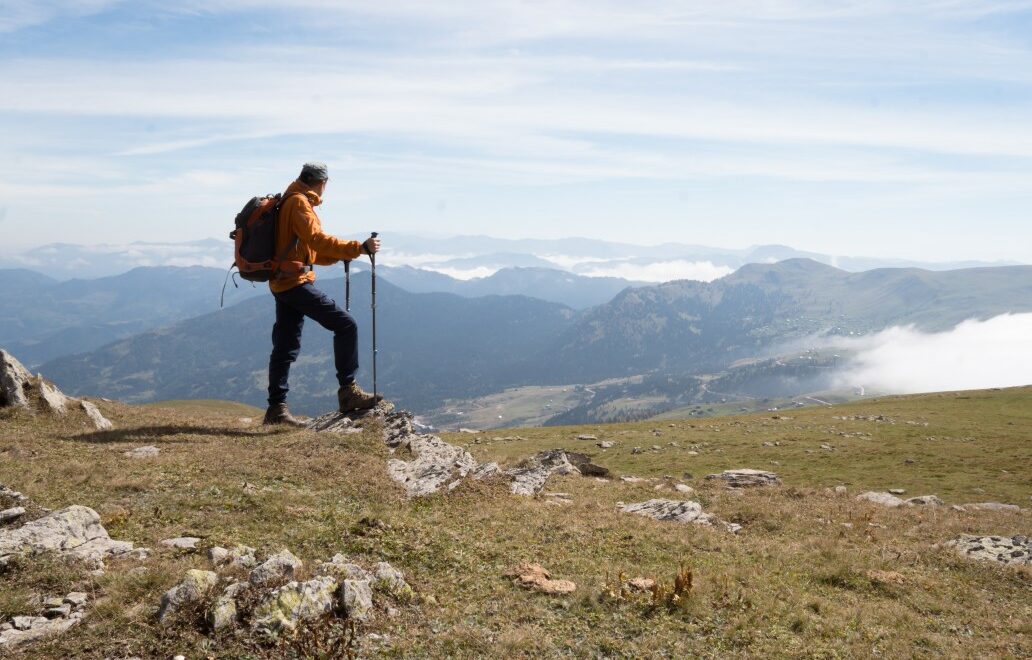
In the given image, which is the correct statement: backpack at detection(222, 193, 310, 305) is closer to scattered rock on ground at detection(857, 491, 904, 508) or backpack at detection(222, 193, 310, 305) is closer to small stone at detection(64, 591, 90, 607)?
small stone at detection(64, 591, 90, 607)

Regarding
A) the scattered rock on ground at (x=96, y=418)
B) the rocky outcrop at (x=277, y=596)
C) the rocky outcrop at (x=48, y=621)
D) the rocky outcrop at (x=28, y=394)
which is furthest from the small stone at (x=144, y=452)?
the rocky outcrop at (x=48, y=621)

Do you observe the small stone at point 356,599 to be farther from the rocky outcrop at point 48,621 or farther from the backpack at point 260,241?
the backpack at point 260,241

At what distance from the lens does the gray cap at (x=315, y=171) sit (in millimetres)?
18414

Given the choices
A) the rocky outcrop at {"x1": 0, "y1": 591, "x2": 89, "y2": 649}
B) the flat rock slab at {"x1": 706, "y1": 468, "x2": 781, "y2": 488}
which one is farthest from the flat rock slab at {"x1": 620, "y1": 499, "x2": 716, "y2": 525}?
the rocky outcrop at {"x1": 0, "y1": 591, "x2": 89, "y2": 649}

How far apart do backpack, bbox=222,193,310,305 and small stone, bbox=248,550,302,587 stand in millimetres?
10104

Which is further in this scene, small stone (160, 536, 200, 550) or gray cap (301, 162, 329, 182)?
gray cap (301, 162, 329, 182)

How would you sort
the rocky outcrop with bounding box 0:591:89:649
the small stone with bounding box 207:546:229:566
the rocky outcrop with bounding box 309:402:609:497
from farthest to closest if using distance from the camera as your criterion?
the rocky outcrop with bounding box 309:402:609:497
the small stone with bounding box 207:546:229:566
the rocky outcrop with bounding box 0:591:89:649

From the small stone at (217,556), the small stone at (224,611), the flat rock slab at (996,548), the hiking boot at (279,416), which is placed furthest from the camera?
the hiking boot at (279,416)

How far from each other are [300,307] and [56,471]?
6.88 m

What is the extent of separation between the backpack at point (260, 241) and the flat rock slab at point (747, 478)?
766 inches

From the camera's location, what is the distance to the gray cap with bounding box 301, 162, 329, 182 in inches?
725

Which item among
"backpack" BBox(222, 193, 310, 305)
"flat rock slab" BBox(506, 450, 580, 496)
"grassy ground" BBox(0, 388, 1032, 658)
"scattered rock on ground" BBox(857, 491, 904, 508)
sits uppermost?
"backpack" BBox(222, 193, 310, 305)

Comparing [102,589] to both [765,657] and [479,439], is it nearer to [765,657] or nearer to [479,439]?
[765,657]

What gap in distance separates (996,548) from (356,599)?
52.0 feet
